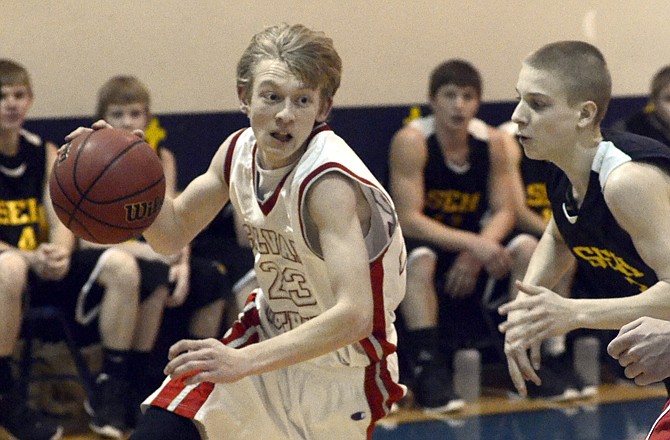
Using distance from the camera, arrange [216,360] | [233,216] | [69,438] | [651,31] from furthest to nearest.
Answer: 1. [651,31]
2. [233,216]
3. [69,438]
4. [216,360]

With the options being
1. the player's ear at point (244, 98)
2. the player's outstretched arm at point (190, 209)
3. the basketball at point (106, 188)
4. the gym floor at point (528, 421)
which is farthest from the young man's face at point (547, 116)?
the gym floor at point (528, 421)

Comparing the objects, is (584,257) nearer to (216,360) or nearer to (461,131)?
(216,360)

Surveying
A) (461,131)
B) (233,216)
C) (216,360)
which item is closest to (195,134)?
(233,216)

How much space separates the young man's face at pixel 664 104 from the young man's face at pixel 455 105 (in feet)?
3.29

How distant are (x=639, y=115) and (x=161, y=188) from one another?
3.64m

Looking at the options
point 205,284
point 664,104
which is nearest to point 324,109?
point 205,284

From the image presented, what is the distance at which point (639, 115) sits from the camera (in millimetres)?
6004

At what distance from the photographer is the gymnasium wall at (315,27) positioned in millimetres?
5508

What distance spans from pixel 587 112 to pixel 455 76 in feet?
8.30

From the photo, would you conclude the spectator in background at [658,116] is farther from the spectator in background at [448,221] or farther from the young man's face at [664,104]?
the spectator in background at [448,221]

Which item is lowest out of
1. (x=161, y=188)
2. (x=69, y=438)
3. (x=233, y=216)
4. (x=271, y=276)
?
(x=69, y=438)

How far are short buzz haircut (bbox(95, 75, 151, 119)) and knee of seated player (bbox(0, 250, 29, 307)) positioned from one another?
827mm

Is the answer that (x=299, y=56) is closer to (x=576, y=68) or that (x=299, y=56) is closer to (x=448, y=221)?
(x=576, y=68)

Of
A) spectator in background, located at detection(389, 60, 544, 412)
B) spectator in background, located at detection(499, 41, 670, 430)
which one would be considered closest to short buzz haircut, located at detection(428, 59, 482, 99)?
spectator in background, located at detection(389, 60, 544, 412)
